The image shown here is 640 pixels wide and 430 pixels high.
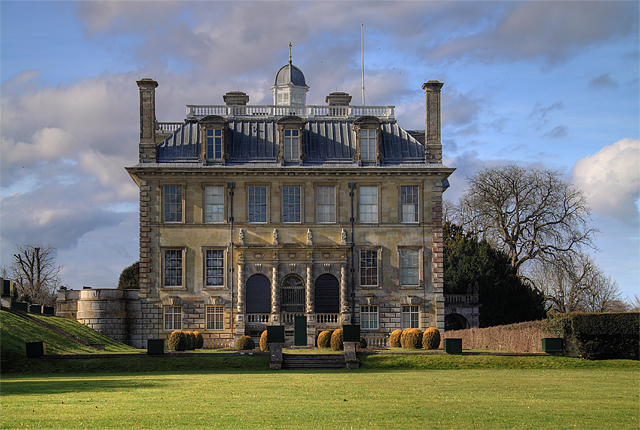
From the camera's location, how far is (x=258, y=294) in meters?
45.5

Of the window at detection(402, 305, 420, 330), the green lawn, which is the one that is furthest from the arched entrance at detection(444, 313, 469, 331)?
the green lawn

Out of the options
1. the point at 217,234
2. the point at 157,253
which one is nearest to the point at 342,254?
the point at 217,234

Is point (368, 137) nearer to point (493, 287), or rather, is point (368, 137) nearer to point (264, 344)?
point (264, 344)

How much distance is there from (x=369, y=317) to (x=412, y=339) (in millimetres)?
6971

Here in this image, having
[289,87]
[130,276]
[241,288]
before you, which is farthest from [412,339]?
[289,87]

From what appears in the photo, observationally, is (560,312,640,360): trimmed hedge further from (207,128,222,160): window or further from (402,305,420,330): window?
(207,128,222,160): window

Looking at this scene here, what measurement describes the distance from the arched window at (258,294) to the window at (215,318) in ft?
5.90

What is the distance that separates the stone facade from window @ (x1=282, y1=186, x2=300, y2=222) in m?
0.06

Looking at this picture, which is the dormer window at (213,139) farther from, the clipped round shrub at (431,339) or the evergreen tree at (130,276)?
the evergreen tree at (130,276)

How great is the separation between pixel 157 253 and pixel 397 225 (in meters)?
15.2

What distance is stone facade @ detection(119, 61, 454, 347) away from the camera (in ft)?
149

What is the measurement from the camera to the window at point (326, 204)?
153 ft

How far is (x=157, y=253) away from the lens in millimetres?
46031

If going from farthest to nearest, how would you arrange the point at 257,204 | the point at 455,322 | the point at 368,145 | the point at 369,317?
the point at 455,322 < the point at 368,145 < the point at 257,204 < the point at 369,317
